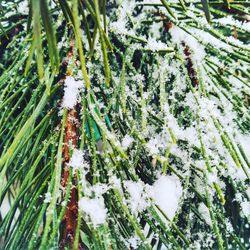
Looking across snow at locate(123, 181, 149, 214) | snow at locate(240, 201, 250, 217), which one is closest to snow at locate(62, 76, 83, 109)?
snow at locate(123, 181, 149, 214)

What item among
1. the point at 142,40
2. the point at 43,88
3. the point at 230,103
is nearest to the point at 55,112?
the point at 43,88

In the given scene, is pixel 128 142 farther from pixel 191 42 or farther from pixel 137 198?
pixel 191 42

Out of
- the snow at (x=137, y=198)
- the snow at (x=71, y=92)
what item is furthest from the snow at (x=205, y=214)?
the snow at (x=71, y=92)

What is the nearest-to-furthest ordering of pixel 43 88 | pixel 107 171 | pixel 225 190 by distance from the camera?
pixel 107 171
pixel 43 88
pixel 225 190

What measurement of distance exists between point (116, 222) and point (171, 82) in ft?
0.87

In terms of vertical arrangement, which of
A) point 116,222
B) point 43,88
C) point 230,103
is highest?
point 43,88

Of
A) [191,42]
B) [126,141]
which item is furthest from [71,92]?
[191,42]

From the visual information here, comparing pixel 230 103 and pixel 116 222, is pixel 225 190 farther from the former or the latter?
pixel 116 222

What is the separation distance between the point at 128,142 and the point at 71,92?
102 mm

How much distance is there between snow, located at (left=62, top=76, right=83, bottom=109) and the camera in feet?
1.73

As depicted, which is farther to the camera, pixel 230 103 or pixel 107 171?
pixel 230 103

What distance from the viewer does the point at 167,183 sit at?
1.81ft

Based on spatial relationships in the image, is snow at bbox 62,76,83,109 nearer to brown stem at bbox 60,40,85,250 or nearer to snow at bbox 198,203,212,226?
brown stem at bbox 60,40,85,250

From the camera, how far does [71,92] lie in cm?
53
